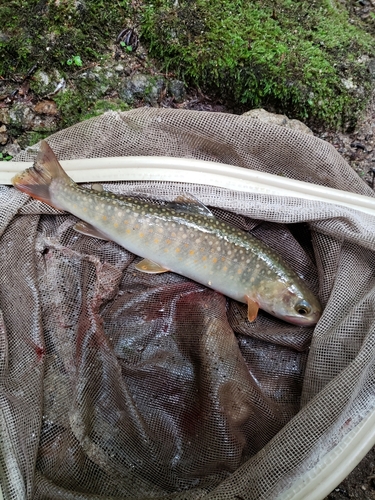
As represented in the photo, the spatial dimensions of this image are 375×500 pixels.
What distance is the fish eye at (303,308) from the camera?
2309 millimetres

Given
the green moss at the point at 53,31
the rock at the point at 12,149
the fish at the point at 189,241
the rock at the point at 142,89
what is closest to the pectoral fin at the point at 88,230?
the fish at the point at 189,241

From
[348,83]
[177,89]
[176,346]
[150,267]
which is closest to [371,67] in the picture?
[348,83]

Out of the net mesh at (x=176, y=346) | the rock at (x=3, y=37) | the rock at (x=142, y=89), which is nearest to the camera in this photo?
the net mesh at (x=176, y=346)

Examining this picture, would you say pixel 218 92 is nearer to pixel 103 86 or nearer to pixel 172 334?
pixel 103 86

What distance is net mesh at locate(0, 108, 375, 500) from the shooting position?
1.86 meters

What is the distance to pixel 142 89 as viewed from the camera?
2967 mm

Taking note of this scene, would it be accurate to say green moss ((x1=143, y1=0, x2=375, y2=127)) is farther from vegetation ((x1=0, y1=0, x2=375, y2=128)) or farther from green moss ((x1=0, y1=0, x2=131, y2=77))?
green moss ((x1=0, y1=0, x2=131, y2=77))

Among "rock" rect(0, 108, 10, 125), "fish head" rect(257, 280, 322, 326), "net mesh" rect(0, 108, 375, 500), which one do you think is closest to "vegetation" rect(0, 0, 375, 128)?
"rock" rect(0, 108, 10, 125)

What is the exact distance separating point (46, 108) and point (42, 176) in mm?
772

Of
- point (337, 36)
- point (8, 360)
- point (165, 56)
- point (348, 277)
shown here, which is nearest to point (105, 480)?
point (8, 360)

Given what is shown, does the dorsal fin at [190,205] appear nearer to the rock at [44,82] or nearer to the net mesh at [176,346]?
the net mesh at [176,346]

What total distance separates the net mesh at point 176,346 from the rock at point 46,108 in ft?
1.62

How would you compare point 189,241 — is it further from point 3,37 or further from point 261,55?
point 3,37

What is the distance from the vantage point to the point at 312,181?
2475 mm
